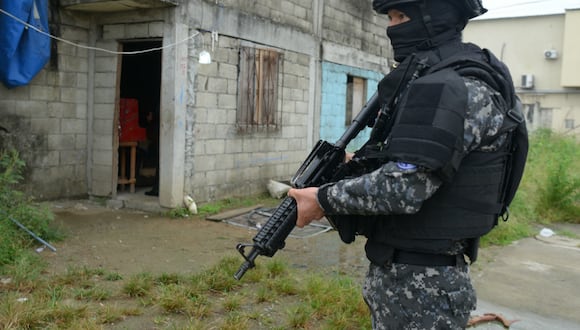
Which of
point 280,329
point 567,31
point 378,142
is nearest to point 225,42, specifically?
point 280,329

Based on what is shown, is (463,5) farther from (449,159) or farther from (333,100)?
(333,100)

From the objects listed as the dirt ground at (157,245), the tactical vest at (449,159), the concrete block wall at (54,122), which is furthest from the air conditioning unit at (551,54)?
the tactical vest at (449,159)

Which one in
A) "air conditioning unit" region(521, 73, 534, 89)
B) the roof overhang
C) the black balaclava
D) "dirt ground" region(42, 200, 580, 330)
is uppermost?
"air conditioning unit" region(521, 73, 534, 89)

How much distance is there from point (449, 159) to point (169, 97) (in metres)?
5.58

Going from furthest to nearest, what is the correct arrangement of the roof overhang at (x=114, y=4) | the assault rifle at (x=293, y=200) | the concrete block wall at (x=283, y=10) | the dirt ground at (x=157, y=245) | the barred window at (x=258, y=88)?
the barred window at (x=258, y=88) → the concrete block wall at (x=283, y=10) → the roof overhang at (x=114, y=4) → the dirt ground at (x=157, y=245) → the assault rifle at (x=293, y=200)

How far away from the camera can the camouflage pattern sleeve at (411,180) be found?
1.68 meters

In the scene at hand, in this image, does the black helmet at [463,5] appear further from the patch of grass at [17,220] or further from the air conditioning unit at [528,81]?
the air conditioning unit at [528,81]

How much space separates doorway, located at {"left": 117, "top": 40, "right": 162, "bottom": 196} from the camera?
7805 millimetres

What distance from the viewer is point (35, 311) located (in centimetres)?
313

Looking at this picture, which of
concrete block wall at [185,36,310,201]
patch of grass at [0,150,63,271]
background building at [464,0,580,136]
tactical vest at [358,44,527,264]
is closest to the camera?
tactical vest at [358,44,527,264]

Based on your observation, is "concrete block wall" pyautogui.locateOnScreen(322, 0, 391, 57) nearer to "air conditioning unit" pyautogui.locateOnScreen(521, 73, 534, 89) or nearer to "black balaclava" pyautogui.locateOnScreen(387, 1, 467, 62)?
"black balaclava" pyautogui.locateOnScreen(387, 1, 467, 62)

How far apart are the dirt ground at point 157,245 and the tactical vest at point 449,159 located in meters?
3.09

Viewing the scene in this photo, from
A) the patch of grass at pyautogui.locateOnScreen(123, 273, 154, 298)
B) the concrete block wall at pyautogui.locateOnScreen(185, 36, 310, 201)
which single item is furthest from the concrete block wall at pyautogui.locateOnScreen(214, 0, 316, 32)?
the patch of grass at pyautogui.locateOnScreen(123, 273, 154, 298)

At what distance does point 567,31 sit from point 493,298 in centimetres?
2007
